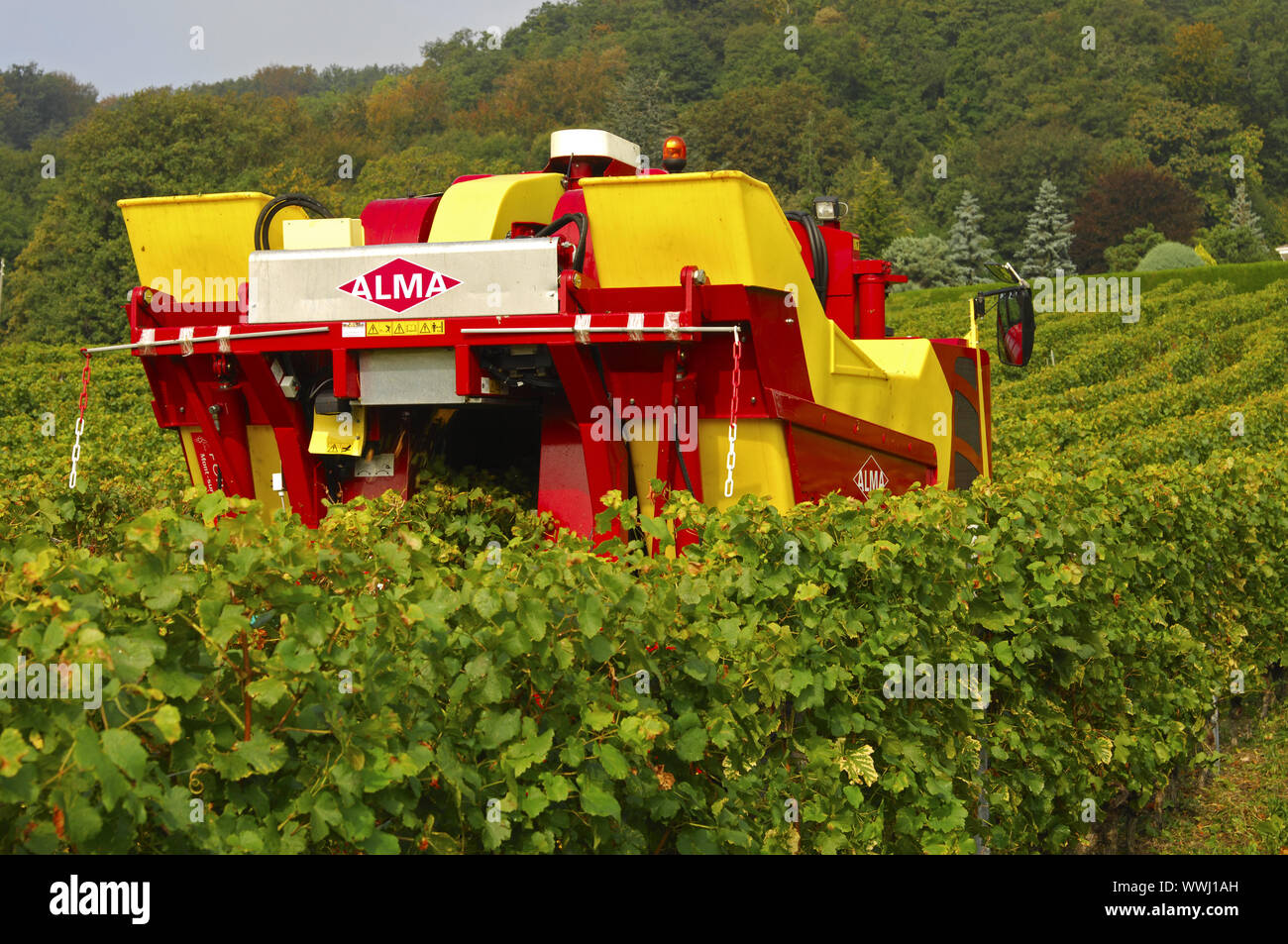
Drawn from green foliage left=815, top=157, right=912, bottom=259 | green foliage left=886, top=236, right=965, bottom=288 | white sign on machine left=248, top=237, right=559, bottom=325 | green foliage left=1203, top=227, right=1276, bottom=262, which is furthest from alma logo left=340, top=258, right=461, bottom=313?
green foliage left=1203, top=227, right=1276, bottom=262

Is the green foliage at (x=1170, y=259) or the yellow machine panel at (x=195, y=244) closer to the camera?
the yellow machine panel at (x=195, y=244)

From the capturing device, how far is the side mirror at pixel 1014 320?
8.02m

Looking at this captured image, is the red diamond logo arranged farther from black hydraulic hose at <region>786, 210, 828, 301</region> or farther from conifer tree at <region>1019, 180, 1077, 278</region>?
conifer tree at <region>1019, 180, 1077, 278</region>

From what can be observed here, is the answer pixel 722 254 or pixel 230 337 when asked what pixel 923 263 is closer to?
pixel 722 254

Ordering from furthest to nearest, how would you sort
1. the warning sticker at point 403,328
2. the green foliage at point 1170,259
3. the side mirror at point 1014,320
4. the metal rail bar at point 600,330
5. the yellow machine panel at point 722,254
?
the green foliage at point 1170,259 → the side mirror at point 1014,320 → the warning sticker at point 403,328 → the yellow machine panel at point 722,254 → the metal rail bar at point 600,330

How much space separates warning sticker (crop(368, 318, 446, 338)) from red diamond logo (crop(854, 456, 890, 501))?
2230 mm

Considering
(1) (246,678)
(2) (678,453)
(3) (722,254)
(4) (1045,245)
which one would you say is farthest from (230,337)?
(4) (1045,245)

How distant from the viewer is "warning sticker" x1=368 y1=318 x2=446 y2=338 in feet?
18.3

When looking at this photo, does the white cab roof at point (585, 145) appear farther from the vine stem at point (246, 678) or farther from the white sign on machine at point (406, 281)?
the vine stem at point (246, 678)

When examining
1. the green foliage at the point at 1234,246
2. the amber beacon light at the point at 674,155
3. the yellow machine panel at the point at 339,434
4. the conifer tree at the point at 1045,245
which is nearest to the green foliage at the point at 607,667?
the yellow machine panel at the point at 339,434

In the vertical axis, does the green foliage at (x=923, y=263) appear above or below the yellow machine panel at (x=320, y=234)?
above
